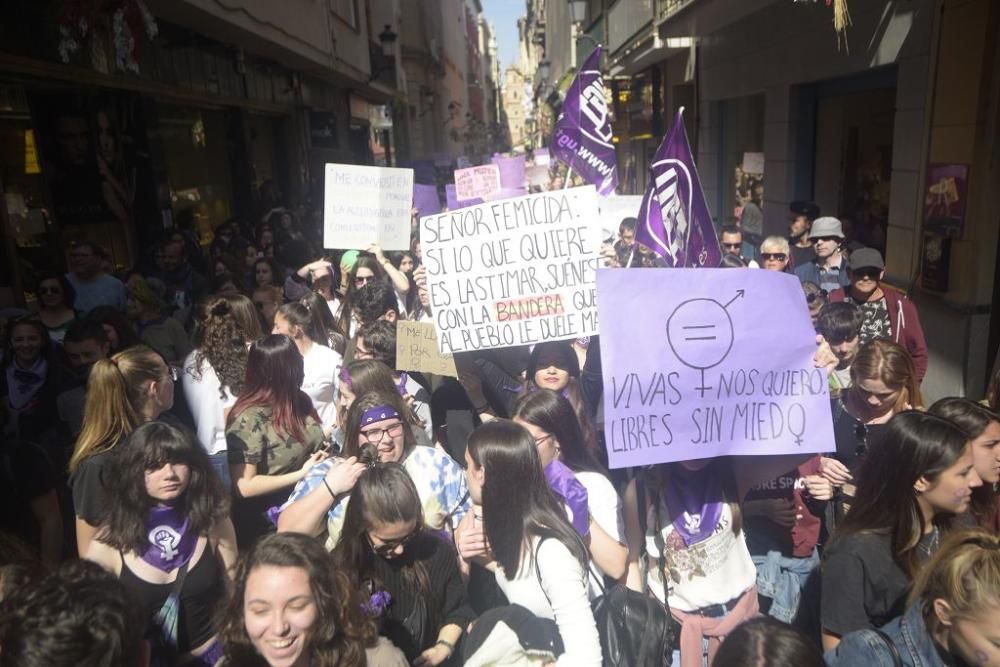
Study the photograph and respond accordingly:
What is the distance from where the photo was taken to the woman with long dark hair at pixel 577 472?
2.68 metres

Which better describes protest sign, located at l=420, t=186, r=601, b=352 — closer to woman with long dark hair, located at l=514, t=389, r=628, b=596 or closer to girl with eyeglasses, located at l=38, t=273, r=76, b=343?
woman with long dark hair, located at l=514, t=389, r=628, b=596

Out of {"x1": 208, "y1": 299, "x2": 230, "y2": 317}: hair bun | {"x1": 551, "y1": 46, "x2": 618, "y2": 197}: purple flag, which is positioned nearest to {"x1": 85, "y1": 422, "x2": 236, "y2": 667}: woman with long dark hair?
{"x1": 208, "y1": 299, "x2": 230, "y2": 317}: hair bun

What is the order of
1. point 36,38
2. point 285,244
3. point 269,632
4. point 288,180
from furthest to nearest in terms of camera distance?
point 288,180
point 285,244
point 36,38
point 269,632

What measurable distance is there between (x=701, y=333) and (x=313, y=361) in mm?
2555

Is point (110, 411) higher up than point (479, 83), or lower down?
lower down

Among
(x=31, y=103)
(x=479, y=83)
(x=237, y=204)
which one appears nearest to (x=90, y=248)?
(x=31, y=103)

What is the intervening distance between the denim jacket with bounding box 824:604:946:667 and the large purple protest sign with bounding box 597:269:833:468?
711 mm

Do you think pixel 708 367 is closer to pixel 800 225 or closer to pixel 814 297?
pixel 814 297

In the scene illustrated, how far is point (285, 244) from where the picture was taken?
32.4ft

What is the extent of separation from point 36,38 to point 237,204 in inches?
290

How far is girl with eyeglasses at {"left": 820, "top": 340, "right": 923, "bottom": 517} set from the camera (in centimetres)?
309

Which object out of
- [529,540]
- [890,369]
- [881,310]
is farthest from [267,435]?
[881,310]

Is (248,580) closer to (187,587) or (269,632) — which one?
(269,632)

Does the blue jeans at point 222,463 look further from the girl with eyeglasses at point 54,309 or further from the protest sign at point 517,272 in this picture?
the girl with eyeglasses at point 54,309
